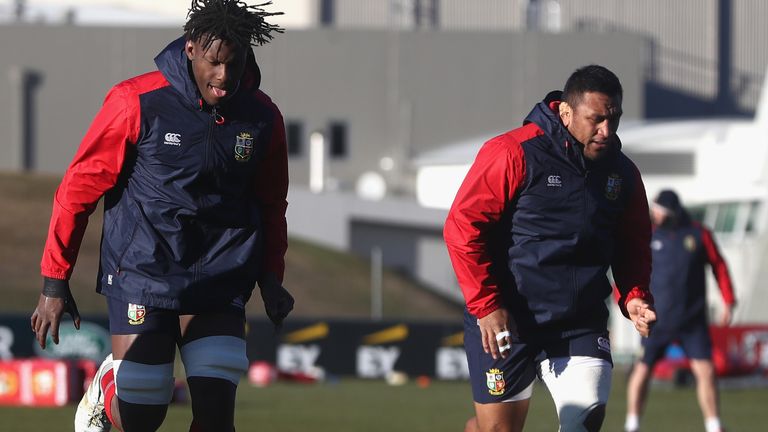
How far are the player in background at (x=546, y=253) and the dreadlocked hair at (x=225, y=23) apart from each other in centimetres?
115

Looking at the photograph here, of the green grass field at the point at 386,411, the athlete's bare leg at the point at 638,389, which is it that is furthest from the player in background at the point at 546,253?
the green grass field at the point at 386,411

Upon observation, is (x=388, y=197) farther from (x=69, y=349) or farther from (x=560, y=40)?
(x=69, y=349)

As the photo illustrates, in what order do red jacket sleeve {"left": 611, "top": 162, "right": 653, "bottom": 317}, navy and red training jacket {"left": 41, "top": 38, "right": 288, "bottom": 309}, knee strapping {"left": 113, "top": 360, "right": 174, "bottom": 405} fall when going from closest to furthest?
navy and red training jacket {"left": 41, "top": 38, "right": 288, "bottom": 309}
knee strapping {"left": 113, "top": 360, "right": 174, "bottom": 405}
red jacket sleeve {"left": 611, "top": 162, "right": 653, "bottom": 317}

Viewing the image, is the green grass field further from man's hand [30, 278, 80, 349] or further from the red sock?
man's hand [30, 278, 80, 349]

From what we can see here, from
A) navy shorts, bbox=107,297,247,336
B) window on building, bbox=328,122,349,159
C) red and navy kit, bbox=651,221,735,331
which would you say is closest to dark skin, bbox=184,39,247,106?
navy shorts, bbox=107,297,247,336

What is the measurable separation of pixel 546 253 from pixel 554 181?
1.07ft

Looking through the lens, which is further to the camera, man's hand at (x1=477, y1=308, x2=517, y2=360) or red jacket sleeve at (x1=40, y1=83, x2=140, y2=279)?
man's hand at (x1=477, y1=308, x2=517, y2=360)

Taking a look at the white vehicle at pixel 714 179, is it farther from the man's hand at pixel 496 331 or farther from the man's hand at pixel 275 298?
the man's hand at pixel 275 298

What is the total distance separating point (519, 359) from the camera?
7.20 m

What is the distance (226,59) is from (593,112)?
62.5 inches

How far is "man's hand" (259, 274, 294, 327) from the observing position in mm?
7039

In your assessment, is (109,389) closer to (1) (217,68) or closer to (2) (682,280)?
(1) (217,68)

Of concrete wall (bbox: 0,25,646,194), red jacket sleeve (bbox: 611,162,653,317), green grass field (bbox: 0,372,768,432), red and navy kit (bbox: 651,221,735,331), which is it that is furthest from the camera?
concrete wall (bbox: 0,25,646,194)

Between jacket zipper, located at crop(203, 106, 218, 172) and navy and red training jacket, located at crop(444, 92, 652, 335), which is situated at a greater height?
jacket zipper, located at crop(203, 106, 218, 172)
